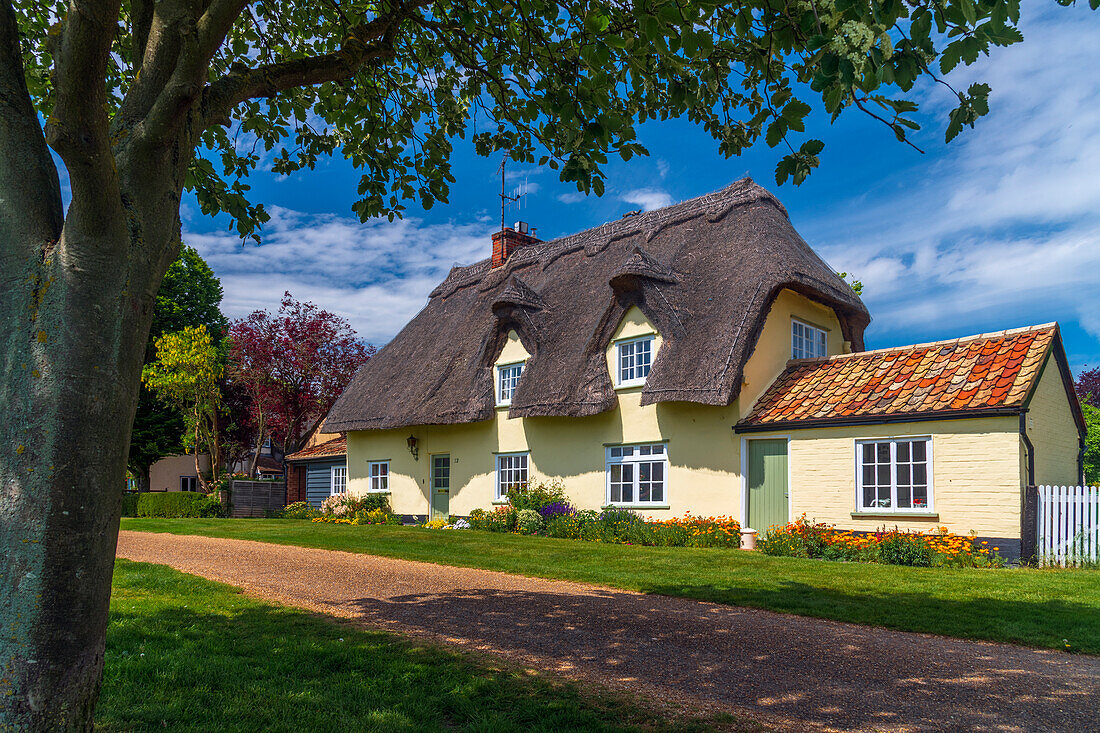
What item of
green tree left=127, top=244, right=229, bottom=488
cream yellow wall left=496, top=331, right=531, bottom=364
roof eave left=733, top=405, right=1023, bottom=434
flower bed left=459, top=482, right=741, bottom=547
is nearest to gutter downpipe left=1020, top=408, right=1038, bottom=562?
roof eave left=733, top=405, right=1023, bottom=434

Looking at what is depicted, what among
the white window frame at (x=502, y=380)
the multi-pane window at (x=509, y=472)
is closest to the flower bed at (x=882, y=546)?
the multi-pane window at (x=509, y=472)

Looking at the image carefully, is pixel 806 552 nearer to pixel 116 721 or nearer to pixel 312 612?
pixel 312 612

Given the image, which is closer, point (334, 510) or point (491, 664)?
point (491, 664)

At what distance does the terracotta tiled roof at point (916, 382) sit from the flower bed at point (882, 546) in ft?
6.77

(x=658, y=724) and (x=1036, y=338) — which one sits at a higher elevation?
(x=1036, y=338)

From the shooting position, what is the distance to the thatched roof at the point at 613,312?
15.8 metres

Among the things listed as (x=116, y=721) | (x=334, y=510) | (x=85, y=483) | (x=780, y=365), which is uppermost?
(x=780, y=365)

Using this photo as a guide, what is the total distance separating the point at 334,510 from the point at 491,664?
20324 mm

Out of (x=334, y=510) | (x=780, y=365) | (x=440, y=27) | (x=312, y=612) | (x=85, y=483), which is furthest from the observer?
(x=334, y=510)

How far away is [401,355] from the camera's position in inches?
987

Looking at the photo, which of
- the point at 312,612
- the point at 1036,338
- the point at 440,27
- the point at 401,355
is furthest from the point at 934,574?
the point at 401,355

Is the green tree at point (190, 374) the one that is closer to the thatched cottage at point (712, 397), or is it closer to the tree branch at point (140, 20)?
the thatched cottage at point (712, 397)

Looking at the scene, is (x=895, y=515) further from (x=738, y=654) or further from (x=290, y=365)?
(x=290, y=365)

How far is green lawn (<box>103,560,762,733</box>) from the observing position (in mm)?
4172
